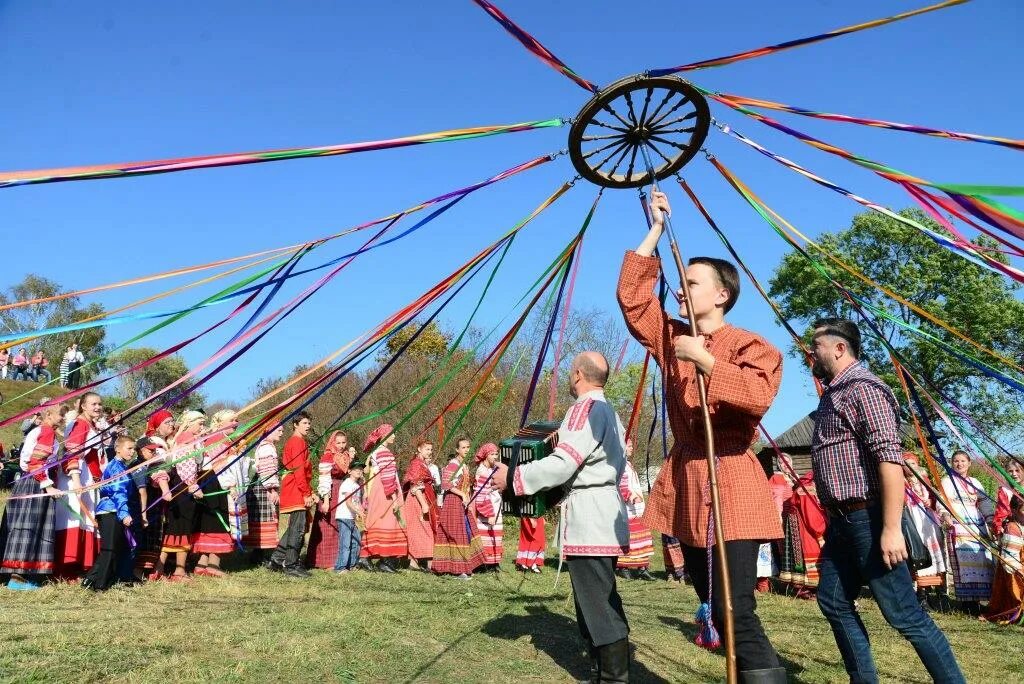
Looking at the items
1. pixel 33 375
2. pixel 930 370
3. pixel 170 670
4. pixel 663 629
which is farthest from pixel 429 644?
pixel 33 375

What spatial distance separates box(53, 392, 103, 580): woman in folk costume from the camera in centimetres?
593

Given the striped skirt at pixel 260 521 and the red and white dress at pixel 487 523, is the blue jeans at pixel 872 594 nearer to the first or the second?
the red and white dress at pixel 487 523

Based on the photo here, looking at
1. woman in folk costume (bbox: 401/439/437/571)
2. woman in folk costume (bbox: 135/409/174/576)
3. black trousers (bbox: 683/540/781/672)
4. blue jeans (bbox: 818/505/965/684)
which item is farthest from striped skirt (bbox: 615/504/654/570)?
black trousers (bbox: 683/540/781/672)

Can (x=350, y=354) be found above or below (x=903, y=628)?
above

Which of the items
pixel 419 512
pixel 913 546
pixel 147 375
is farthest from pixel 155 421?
pixel 147 375

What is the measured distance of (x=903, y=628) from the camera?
2.82 meters

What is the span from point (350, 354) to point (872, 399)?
2423 millimetres

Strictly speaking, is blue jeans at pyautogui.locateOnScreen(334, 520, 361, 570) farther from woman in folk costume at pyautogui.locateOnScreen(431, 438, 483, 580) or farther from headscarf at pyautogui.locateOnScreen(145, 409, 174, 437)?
headscarf at pyautogui.locateOnScreen(145, 409, 174, 437)

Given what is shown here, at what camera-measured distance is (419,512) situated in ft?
29.7

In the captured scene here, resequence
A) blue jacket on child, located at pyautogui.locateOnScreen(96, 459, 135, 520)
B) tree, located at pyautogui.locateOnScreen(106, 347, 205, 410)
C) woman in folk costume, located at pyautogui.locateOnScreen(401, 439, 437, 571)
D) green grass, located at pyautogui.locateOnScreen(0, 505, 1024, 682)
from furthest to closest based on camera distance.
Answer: tree, located at pyautogui.locateOnScreen(106, 347, 205, 410) → woman in folk costume, located at pyautogui.locateOnScreen(401, 439, 437, 571) → blue jacket on child, located at pyautogui.locateOnScreen(96, 459, 135, 520) → green grass, located at pyautogui.locateOnScreen(0, 505, 1024, 682)

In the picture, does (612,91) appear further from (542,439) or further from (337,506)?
(337,506)

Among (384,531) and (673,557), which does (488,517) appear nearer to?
(384,531)

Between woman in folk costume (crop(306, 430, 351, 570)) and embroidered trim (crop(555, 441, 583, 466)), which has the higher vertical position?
embroidered trim (crop(555, 441, 583, 466))

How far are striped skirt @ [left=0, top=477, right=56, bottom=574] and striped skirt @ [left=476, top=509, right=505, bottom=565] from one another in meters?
4.46
